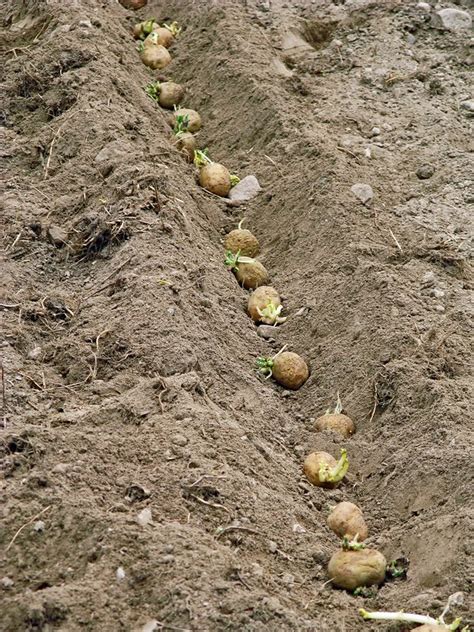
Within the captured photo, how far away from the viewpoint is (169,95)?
701 cm

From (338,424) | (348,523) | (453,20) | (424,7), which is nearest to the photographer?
(348,523)

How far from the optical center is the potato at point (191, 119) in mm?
6738

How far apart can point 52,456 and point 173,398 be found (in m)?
0.64

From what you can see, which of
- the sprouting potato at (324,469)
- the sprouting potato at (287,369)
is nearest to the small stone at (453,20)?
the sprouting potato at (287,369)

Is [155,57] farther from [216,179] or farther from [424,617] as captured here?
[424,617]

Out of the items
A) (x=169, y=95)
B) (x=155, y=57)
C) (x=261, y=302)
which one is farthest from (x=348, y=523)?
(x=155, y=57)

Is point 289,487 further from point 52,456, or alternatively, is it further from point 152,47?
point 152,47

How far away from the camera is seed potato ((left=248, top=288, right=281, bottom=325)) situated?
5422 millimetres

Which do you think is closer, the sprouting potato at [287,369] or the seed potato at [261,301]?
the sprouting potato at [287,369]

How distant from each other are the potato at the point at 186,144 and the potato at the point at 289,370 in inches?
72.8

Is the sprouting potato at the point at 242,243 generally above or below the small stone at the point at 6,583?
below

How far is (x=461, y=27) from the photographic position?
7652mm

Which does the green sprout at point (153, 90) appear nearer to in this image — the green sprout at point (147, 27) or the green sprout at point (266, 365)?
the green sprout at point (147, 27)

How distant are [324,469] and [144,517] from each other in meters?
1.03
